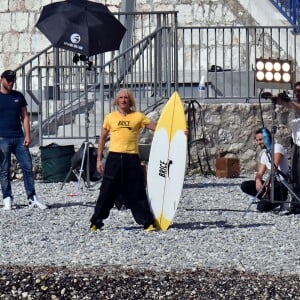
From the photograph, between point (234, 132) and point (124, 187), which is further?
point (234, 132)

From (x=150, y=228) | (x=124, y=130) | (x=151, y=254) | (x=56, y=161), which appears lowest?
(x=151, y=254)

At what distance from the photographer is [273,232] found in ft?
44.2

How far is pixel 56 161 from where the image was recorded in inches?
730

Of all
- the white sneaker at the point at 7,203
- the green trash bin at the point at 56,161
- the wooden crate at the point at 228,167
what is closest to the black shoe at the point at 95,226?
the white sneaker at the point at 7,203

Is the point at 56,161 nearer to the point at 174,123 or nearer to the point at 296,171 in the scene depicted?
the point at 296,171

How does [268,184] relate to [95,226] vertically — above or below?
above

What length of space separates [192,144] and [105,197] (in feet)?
20.1

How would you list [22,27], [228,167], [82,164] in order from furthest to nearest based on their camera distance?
[22,27]
[228,167]
[82,164]

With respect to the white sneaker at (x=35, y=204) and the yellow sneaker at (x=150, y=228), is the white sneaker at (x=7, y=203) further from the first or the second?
the yellow sneaker at (x=150, y=228)

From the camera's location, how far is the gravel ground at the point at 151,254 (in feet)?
35.2

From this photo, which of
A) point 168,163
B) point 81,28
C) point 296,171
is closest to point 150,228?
point 168,163

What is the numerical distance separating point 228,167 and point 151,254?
707 centimetres

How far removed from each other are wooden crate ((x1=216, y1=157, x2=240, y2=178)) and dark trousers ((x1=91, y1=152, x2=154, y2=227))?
18.0 ft

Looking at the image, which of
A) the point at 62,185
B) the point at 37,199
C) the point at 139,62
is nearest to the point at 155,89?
the point at 139,62
